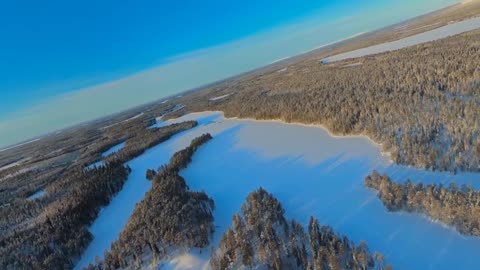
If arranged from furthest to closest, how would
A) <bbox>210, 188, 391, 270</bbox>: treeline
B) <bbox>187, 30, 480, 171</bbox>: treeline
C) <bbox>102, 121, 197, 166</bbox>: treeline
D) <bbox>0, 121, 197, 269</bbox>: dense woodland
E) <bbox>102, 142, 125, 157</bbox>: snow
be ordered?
<bbox>102, 142, 125, 157</bbox>: snow
<bbox>102, 121, 197, 166</bbox>: treeline
<bbox>187, 30, 480, 171</bbox>: treeline
<bbox>0, 121, 197, 269</bbox>: dense woodland
<bbox>210, 188, 391, 270</bbox>: treeline

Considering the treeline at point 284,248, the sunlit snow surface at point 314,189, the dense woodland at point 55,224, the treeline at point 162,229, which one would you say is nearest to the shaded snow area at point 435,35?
Answer: the sunlit snow surface at point 314,189

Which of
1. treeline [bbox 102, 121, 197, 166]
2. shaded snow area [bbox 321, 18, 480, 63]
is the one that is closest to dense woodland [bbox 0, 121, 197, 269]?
treeline [bbox 102, 121, 197, 166]

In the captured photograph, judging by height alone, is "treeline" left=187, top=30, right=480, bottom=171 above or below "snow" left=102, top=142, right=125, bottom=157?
above

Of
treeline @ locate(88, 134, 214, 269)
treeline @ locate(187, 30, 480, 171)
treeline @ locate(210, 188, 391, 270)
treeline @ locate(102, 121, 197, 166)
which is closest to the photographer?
treeline @ locate(210, 188, 391, 270)

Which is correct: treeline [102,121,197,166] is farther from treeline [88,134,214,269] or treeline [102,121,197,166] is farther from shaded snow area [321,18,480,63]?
shaded snow area [321,18,480,63]

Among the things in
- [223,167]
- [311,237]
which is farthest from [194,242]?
[223,167]

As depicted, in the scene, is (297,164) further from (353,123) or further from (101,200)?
(101,200)

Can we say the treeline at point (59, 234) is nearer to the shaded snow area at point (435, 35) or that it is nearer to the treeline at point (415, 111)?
the treeline at point (415, 111)
